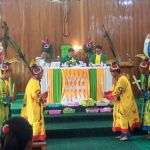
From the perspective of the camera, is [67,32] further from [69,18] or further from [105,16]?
[105,16]

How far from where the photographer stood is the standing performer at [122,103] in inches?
321

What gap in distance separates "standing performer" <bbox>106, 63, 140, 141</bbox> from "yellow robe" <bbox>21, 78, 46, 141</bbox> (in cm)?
148

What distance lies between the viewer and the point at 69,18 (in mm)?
12789

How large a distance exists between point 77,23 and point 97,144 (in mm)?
5649

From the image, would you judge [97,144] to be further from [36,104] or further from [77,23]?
[77,23]

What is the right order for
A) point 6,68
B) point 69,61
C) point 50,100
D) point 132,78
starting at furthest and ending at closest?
1. point 132,78
2. point 69,61
3. point 50,100
4. point 6,68

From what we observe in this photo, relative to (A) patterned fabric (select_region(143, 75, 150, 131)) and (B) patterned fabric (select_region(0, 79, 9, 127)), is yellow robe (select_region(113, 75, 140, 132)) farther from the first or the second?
(B) patterned fabric (select_region(0, 79, 9, 127))

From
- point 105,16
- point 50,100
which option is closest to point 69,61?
point 50,100

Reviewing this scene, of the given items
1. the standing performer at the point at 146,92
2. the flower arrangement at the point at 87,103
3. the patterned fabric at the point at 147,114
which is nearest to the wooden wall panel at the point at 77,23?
the flower arrangement at the point at 87,103

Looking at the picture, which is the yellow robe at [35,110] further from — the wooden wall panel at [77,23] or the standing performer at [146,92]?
the wooden wall panel at [77,23]

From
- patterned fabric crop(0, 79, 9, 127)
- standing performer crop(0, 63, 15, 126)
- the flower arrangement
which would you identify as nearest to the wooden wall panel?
the flower arrangement

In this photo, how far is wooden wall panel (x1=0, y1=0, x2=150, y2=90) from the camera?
1268 centimetres

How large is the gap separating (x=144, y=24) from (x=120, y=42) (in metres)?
0.89

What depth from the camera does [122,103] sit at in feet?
27.2
